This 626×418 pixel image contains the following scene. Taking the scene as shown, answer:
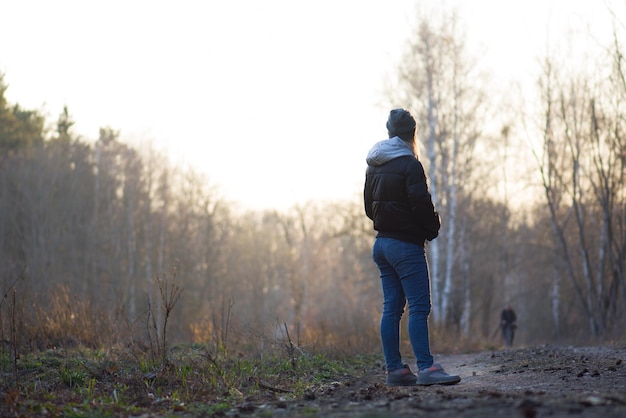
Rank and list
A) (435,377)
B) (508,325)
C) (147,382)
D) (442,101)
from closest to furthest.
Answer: (435,377)
(147,382)
(442,101)
(508,325)

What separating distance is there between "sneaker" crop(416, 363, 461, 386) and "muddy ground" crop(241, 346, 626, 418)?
0.20 feet

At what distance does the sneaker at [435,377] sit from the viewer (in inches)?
226

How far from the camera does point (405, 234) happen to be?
597cm

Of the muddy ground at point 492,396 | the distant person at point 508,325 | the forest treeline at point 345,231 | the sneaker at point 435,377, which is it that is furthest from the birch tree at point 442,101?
the sneaker at point 435,377

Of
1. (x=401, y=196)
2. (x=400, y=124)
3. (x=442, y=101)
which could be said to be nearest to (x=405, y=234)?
(x=401, y=196)

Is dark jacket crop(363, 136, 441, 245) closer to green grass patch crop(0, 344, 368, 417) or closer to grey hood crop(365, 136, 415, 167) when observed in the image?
grey hood crop(365, 136, 415, 167)

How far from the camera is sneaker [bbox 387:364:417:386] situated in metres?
6.04

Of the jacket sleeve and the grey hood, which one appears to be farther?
the grey hood

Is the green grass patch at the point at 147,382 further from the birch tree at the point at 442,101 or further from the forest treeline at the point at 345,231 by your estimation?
the birch tree at the point at 442,101

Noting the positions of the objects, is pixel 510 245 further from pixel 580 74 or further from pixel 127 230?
pixel 127 230

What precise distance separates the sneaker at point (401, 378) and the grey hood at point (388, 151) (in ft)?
5.69

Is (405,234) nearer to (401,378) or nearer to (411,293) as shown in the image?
(411,293)

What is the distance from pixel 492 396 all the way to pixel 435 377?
4.01 feet

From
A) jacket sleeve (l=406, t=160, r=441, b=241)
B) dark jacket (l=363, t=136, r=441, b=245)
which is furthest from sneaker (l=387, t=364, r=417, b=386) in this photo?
jacket sleeve (l=406, t=160, r=441, b=241)
